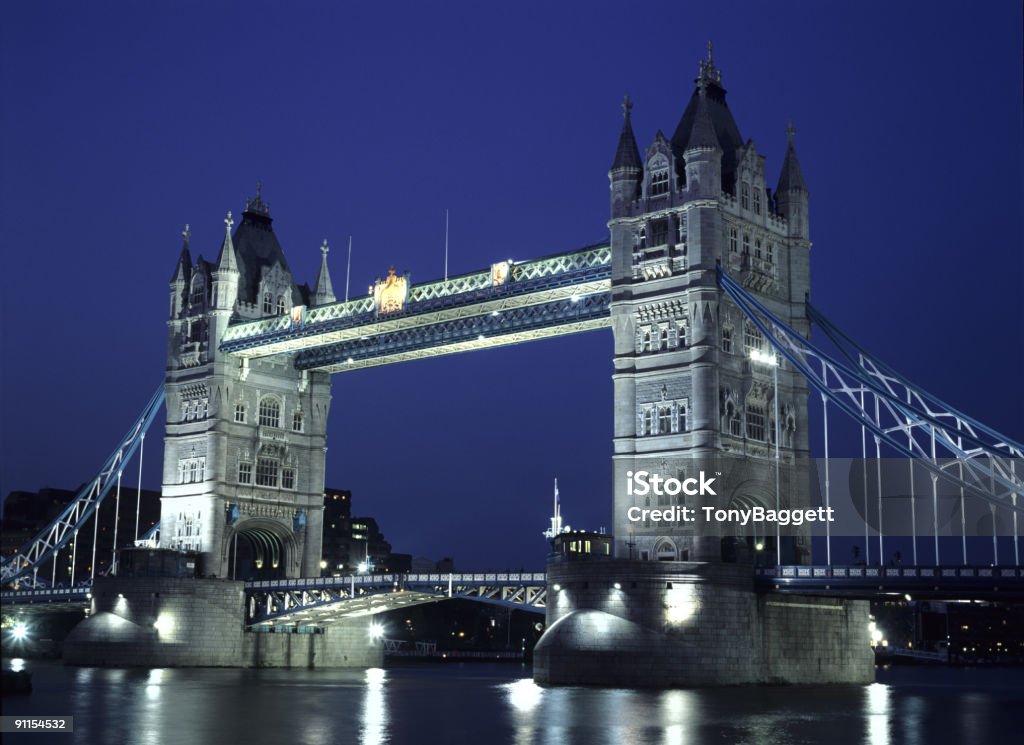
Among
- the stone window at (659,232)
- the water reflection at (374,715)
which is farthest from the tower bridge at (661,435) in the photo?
the water reflection at (374,715)

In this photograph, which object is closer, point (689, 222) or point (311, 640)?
point (689, 222)

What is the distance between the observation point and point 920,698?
70.9 m

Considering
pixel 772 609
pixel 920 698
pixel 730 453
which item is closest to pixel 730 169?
pixel 730 453

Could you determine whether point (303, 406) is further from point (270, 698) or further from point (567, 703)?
point (567, 703)

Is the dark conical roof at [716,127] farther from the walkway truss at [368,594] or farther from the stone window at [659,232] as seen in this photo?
the walkway truss at [368,594]

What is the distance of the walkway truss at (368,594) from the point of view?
278ft

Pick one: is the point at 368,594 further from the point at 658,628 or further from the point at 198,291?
the point at 658,628

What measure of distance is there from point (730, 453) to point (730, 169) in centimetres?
1649

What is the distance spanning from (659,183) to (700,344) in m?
9.83

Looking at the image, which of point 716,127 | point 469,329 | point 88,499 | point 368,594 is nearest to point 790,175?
point 716,127

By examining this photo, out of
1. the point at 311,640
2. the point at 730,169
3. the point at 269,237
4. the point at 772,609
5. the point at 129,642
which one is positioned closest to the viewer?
the point at 772,609

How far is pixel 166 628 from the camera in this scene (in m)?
96.4

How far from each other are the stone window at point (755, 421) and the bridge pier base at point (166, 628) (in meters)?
39.4

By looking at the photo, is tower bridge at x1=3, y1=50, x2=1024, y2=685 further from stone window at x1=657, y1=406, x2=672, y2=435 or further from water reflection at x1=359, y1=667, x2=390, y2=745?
water reflection at x1=359, y1=667, x2=390, y2=745
